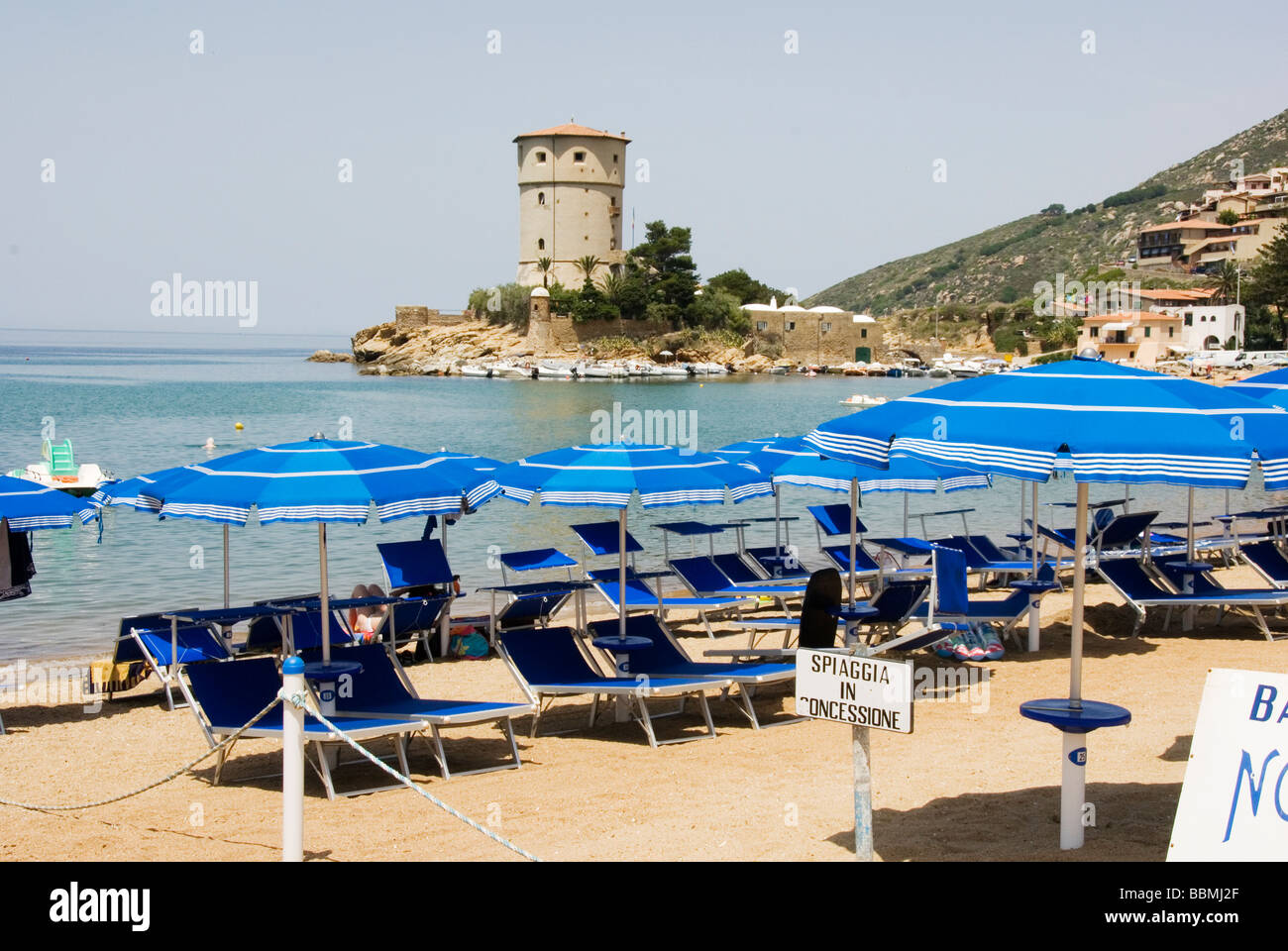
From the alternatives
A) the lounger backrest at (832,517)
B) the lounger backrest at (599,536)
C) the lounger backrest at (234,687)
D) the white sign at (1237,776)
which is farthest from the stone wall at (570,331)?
the white sign at (1237,776)

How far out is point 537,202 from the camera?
266 ft

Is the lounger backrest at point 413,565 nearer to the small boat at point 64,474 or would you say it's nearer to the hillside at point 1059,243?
the small boat at point 64,474

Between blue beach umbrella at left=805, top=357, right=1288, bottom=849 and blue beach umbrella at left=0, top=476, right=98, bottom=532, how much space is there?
5099 millimetres

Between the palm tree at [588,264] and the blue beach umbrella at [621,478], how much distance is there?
7568 centimetres

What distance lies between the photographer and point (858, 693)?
3969mm

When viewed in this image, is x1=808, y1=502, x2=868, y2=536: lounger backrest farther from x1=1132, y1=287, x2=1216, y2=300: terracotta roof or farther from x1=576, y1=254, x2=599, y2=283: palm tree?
x1=1132, y1=287, x2=1216, y2=300: terracotta roof

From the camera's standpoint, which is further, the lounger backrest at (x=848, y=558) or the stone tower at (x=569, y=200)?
the stone tower at (x=569, y=200)

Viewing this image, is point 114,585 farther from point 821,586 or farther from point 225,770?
point 821,586

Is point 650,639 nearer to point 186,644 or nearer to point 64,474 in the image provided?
point 186,644

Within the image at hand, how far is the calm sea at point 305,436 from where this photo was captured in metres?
14.7

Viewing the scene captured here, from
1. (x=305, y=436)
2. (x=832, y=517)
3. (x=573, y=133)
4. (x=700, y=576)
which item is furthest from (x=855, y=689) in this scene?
(x=573, y=133)

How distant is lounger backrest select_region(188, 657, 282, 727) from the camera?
634 centimetres

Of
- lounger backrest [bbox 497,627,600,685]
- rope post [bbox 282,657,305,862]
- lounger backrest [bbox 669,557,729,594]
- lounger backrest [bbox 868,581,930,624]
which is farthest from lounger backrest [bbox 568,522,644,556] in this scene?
rope post [bbox 282,657,305,862]
